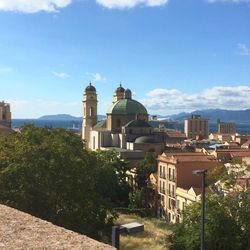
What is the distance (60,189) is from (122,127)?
62.2 metres

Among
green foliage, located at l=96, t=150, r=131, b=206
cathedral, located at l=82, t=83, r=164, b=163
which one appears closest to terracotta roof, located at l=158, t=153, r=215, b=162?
green foliage, located at l=96, t=150, r=131, b=206

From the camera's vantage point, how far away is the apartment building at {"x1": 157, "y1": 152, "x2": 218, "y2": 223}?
5516cm

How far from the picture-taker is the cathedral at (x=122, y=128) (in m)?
83.1

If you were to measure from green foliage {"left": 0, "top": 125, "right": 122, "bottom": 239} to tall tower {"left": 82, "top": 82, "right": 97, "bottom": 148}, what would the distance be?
238ft

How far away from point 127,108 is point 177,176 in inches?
1688

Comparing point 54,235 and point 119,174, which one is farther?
point 119,174

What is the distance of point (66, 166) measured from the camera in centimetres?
3072

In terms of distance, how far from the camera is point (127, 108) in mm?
96812

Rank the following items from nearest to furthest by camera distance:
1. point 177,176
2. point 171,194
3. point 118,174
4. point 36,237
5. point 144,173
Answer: point 36,237, point 177,176, point 171,194, point 118,174, point 144,173

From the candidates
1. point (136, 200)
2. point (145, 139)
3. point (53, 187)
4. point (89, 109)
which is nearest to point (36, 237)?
point (53, 187)

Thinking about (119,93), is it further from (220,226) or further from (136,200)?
(220,226)

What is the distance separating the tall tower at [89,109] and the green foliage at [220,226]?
76613mm

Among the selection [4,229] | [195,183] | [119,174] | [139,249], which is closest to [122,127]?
[119,174]

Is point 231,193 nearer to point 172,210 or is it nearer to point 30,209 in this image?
point 30,209
